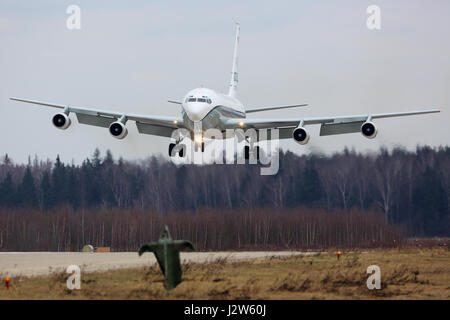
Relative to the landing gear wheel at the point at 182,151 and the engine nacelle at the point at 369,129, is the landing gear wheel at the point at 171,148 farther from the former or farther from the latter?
the engine nacelle at the point at 369,129

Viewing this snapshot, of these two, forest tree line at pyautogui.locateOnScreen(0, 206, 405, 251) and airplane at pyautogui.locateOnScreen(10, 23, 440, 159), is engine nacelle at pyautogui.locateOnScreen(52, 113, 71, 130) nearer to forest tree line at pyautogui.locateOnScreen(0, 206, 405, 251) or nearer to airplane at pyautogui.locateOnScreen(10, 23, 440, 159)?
airplane at pyautogui.locateOnScreen(10, 23, 440, 159)

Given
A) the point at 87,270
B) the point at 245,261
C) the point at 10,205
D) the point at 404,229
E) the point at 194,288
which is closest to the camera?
the point at 194,288

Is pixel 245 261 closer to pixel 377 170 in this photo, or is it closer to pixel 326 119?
pixel 326 119

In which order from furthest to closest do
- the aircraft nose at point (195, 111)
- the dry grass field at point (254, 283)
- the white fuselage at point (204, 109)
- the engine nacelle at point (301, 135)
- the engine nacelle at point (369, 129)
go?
the engine nacelle at point (301, 135) < the white fuselage at point (204, 109) < the aircraft nose at point (195, 111) < the engine nacelle at point (369, 129) < the dry grass field at point (254, 283)

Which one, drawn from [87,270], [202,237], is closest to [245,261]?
[87,270]

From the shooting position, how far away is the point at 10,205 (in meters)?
70.1

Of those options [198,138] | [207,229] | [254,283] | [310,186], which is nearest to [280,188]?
[310,186]

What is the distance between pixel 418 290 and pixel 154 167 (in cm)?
3862

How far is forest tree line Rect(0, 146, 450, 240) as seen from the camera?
6500 centimetres

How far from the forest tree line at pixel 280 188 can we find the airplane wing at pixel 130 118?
28.5 ft

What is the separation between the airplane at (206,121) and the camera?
50.0 meters

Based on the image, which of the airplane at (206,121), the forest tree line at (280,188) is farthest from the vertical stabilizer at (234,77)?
the airplane at (206,121)

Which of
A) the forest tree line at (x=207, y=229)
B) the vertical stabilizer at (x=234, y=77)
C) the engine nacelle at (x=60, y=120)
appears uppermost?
the vertical stabilizer at (x=234, y=77)

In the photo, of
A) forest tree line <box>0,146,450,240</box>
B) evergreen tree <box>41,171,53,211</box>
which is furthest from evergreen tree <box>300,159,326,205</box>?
evergreen tree <box>41,171,53,211</box>
